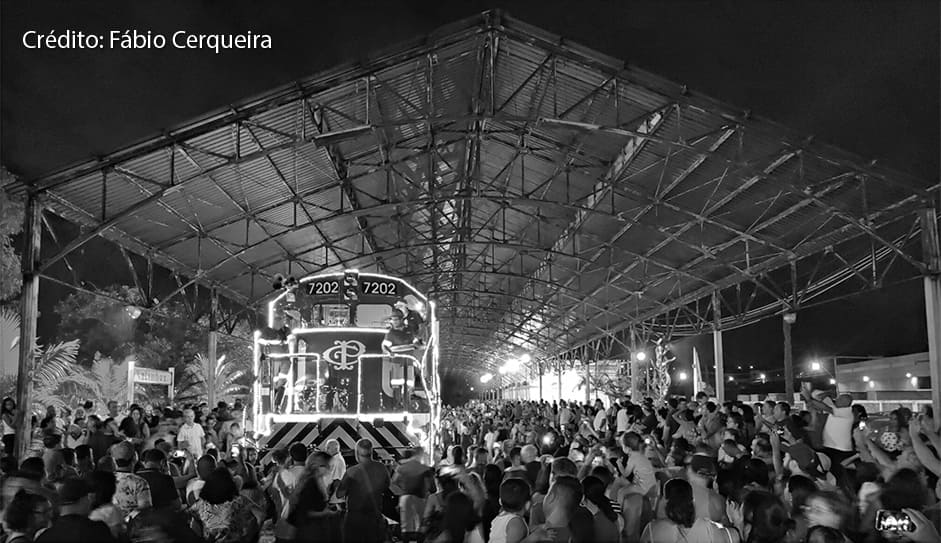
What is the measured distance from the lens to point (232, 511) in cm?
620

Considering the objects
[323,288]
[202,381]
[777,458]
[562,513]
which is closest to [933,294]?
[777,458]

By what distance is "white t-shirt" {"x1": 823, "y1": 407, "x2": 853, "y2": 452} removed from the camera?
32.1ft

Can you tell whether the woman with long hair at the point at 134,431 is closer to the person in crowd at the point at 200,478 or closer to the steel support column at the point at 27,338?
the steel support column at the point at 27,338

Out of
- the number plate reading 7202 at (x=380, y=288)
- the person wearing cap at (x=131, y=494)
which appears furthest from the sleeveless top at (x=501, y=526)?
the number plate reading 7202 at (x=380, y=288)

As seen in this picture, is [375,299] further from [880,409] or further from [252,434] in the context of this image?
Answer: [880,409]

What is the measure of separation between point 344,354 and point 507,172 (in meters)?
9.82

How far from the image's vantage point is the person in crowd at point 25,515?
204 inches

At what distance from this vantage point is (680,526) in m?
5.28

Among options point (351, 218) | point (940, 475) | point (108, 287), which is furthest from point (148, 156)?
point (108, 287)

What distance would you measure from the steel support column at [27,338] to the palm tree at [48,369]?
18703 mm

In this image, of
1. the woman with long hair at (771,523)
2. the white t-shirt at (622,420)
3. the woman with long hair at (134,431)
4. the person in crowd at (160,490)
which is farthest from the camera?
Result: the white t-shirt at (622,420)

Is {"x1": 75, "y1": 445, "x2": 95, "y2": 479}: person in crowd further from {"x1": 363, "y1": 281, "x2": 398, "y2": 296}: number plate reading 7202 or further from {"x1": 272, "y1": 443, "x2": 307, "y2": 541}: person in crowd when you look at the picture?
{"x1": 363, "y1": 281, "x2": 398, "y2": 296}: number plate reading 7202

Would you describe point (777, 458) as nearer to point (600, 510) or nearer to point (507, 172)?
point (600, 510)

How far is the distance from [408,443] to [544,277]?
2108cm
